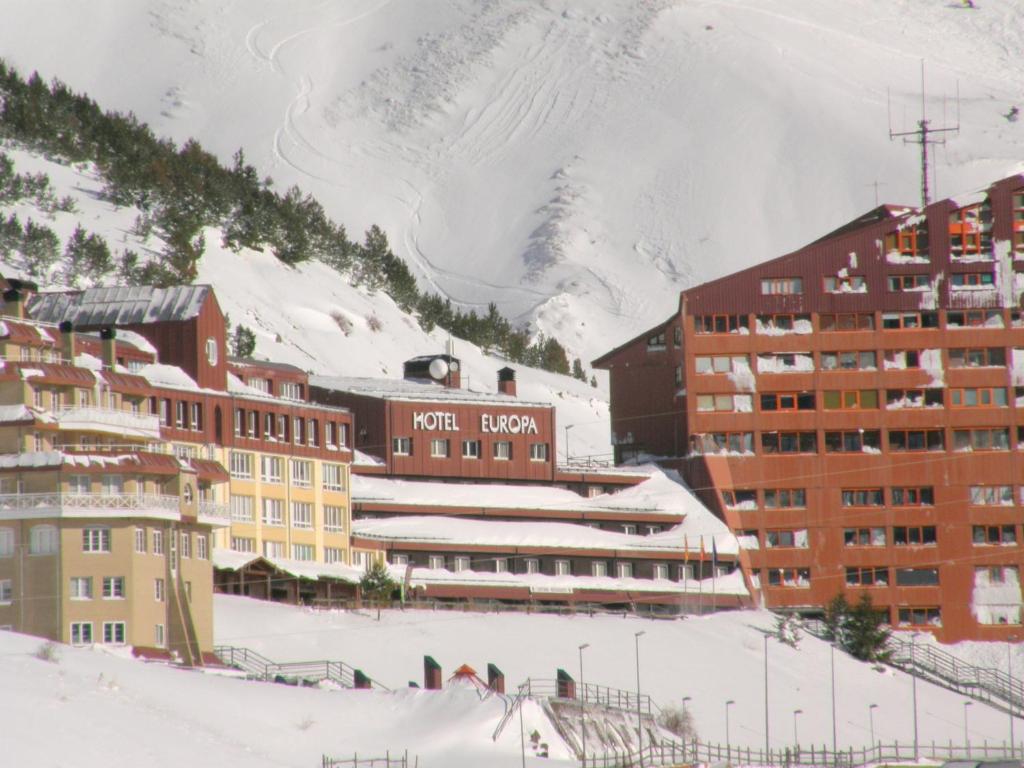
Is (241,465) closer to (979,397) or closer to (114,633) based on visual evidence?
(114,633)

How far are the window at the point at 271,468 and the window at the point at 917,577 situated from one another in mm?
39359

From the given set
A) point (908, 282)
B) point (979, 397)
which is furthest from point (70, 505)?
point (979, 397)

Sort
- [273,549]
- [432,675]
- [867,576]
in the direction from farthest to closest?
[867,576]
[273,549]
[432,675]

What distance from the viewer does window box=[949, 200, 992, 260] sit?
13988cm

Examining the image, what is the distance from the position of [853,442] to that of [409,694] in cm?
5762

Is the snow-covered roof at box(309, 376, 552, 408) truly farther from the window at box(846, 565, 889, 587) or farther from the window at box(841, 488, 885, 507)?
the window at box(846, 565, 889, 587)

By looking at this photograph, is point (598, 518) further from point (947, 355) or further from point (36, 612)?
point (36, 612)

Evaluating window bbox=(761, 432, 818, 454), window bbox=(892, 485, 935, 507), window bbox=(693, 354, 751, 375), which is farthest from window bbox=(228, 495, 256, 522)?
window bbox=(892, 485, 935, 507)

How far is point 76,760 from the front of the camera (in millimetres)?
65688

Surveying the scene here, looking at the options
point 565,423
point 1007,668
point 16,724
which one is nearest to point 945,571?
point 1007,668

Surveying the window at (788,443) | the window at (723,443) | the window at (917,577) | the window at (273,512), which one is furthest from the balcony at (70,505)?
the window at (917,577)

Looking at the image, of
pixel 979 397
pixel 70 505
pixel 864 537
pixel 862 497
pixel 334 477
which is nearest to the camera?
pixel 70 505

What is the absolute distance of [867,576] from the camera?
135875 mm

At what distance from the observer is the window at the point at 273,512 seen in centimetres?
11500
